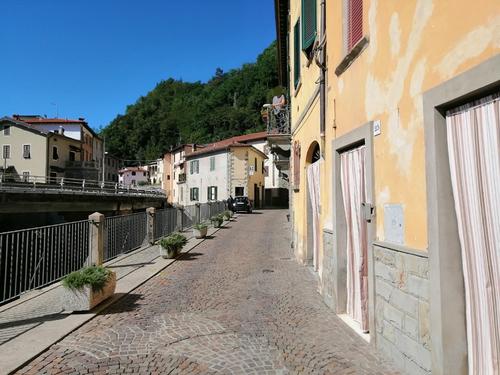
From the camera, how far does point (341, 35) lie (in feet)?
19.0

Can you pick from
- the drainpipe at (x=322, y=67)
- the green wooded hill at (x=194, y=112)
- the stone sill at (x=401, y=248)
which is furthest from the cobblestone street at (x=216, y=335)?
the green wooded hill at (x=194, y=112)

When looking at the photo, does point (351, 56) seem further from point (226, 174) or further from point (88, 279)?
point (226, 174)

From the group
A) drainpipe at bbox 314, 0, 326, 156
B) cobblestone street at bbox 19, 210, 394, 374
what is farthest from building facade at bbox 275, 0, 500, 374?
drainpipe at bbox 314, 0, 326, 156

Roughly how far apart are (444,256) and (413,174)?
2.84 feet

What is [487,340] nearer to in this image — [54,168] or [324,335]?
[324,335]

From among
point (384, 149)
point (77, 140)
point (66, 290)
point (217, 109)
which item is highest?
point (217, 109)

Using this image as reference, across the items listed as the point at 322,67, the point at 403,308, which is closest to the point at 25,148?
the point at 322,67

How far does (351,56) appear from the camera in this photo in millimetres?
5258

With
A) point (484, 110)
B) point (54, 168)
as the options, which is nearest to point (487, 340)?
point (484, 110)

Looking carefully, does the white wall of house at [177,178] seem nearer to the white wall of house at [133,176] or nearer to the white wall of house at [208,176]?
the white wall of house at [208,176]

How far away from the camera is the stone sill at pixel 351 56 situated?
484 centimetres

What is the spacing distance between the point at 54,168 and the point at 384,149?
56107 millimetres

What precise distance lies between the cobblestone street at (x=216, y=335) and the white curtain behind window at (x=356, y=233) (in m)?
0.35

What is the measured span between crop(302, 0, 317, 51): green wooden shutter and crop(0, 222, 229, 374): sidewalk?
621 centimetres
